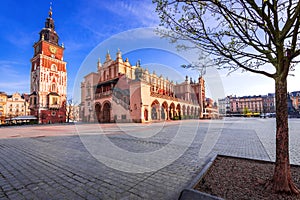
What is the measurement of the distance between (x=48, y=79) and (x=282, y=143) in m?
51.6

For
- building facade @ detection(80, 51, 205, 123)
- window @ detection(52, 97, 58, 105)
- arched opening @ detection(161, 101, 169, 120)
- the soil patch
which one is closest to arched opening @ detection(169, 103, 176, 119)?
building facade @ detection(80, 51, 205, 123)

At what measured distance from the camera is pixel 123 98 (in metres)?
32.4

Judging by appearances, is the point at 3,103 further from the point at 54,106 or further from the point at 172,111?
the point at 172,111

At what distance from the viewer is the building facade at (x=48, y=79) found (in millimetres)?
41938

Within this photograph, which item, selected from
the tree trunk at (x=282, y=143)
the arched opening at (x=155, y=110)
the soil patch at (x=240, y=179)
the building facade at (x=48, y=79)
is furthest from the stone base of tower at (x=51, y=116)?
the tree trunk at (x=282, y=143)

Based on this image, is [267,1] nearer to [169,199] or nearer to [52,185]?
[169,199]

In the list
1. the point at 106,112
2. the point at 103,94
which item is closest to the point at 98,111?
the point at 106,112

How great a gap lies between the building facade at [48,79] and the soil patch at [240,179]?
47.6 metres

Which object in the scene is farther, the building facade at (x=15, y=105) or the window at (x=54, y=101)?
the building facade at (x=15, y=105)

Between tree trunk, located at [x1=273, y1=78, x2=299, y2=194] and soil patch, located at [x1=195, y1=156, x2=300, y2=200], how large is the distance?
0.21 metres

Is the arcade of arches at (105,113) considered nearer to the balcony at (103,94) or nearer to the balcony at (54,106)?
the balcony at (103,94)

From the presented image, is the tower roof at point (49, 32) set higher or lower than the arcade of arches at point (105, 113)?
higher

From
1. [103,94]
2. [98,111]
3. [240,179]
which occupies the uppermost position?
[103,94]

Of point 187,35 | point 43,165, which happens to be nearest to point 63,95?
point 43,165
